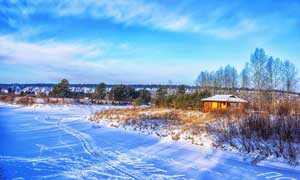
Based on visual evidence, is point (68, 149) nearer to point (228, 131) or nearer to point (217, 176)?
point (217, 176)

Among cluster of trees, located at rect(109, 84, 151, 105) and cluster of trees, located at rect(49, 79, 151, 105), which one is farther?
cluster of trees, located at rect(49, 79, 151, 105)

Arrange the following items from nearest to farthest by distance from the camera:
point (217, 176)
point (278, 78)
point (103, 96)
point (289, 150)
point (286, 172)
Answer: point (217, 176)
point (286, 172)
point (289, 150)
point (278, 78)
point (103, 96)

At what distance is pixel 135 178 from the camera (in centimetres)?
659

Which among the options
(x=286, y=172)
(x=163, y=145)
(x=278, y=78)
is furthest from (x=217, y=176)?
(x=278, y=78)

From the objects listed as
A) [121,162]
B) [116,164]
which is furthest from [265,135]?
[116,164]

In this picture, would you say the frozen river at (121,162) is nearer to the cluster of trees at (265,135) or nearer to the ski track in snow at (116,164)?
the ski track in snow at (116,164)

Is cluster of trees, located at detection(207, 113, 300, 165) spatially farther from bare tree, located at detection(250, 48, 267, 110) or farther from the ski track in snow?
bare tree, located at detection(250, 48, 267, 110)

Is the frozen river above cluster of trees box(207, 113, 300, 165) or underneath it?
underneath

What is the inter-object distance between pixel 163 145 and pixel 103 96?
2258 inches

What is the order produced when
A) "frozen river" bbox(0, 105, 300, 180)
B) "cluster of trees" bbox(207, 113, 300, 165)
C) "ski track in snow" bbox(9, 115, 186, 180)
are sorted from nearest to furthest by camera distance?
"ski track in snow" bbox(9, 115, 186, 180) → "frozen river" bbox(0, 105, 300, 180) → "cluster of trees" bbox(207, 113, 300, 165)

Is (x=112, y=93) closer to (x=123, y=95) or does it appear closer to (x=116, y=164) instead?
(x=123, y=95)

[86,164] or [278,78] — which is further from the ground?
[278,78]

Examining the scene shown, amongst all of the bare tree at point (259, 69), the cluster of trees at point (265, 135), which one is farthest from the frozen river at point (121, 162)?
the bare tree at point (259, 69)

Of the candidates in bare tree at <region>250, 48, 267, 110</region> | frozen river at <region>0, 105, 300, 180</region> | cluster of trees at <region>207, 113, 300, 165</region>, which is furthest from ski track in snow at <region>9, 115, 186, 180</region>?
bare tree at <region>250, 48, 267, 110</region>
